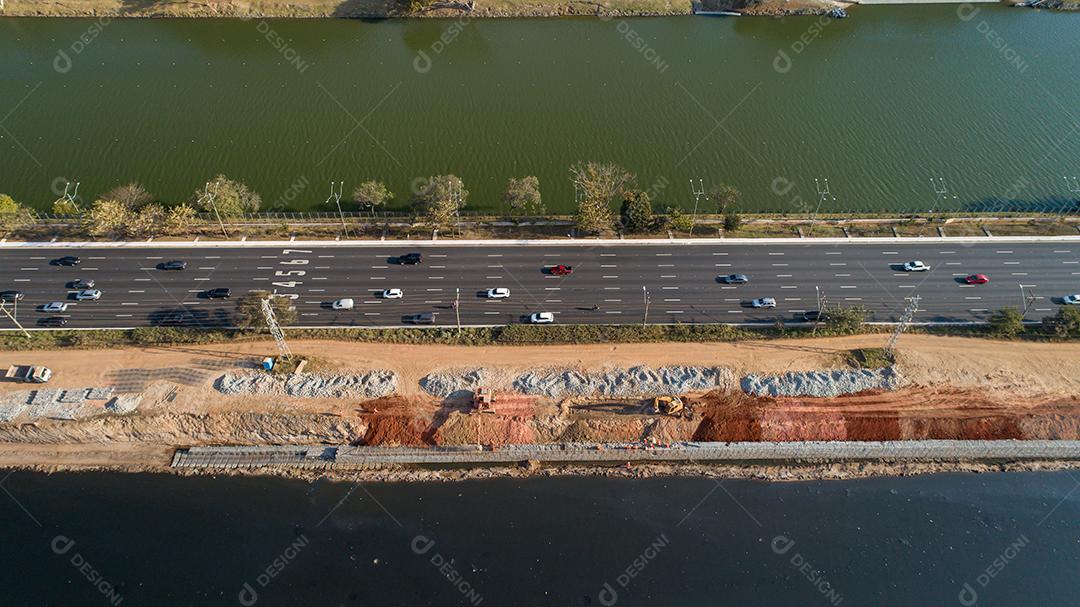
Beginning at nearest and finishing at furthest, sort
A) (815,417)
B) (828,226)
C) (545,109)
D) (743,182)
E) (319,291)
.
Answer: (815,417)
(319,291)
(828,226)
(743,182)
(545,109)

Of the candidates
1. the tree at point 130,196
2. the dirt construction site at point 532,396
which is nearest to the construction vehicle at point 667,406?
the dirt construction site at point 532,396

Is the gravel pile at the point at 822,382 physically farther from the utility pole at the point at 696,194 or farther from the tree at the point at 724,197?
the tree at the point at 724,197

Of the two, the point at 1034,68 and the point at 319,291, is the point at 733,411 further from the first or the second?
the point at 1034,68

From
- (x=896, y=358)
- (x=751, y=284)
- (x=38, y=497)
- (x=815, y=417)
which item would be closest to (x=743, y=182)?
(x=751, y=284)

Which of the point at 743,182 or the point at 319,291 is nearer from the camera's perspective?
the point at 319,291

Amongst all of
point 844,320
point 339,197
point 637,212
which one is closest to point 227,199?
point 339,197
